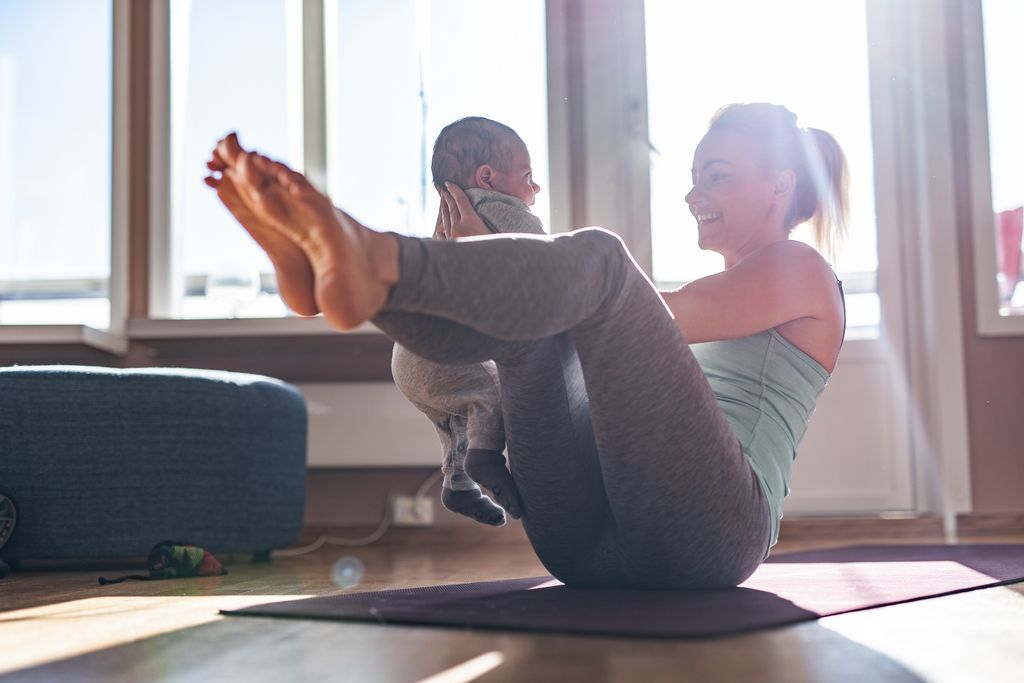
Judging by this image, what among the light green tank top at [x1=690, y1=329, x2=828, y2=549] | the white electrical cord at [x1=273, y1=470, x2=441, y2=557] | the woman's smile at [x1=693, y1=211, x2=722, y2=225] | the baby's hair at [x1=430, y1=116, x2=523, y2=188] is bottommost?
the white electrical cord at [x1=273, y1=470, x2=441, y2=557]

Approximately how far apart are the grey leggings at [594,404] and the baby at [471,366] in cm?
12

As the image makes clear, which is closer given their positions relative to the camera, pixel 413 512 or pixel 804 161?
pixel 804 161

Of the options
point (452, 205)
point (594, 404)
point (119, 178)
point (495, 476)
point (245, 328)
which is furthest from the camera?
point (119, 178)

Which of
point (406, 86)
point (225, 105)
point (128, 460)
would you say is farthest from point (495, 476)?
point (225, 105)

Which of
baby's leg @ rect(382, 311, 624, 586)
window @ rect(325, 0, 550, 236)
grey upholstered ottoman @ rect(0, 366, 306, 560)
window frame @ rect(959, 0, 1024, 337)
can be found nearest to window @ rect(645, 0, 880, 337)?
window frame @ rect(959, 0, 1024, 337)

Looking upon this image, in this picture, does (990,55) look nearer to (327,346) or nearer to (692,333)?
(327,346)

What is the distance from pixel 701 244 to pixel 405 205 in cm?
204

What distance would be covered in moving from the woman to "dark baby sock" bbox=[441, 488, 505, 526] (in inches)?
3.4

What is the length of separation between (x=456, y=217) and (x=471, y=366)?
0.22 metres

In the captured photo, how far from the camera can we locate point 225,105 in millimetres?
3758

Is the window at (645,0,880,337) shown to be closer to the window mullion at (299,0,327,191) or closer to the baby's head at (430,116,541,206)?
the window mullion at (299,0,327,191)

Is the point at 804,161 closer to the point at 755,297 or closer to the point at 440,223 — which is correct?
the point at 755,297

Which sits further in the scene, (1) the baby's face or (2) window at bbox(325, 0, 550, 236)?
(2) window at bbox(325, 0, 550, 236)

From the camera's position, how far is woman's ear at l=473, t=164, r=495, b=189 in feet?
5.24
